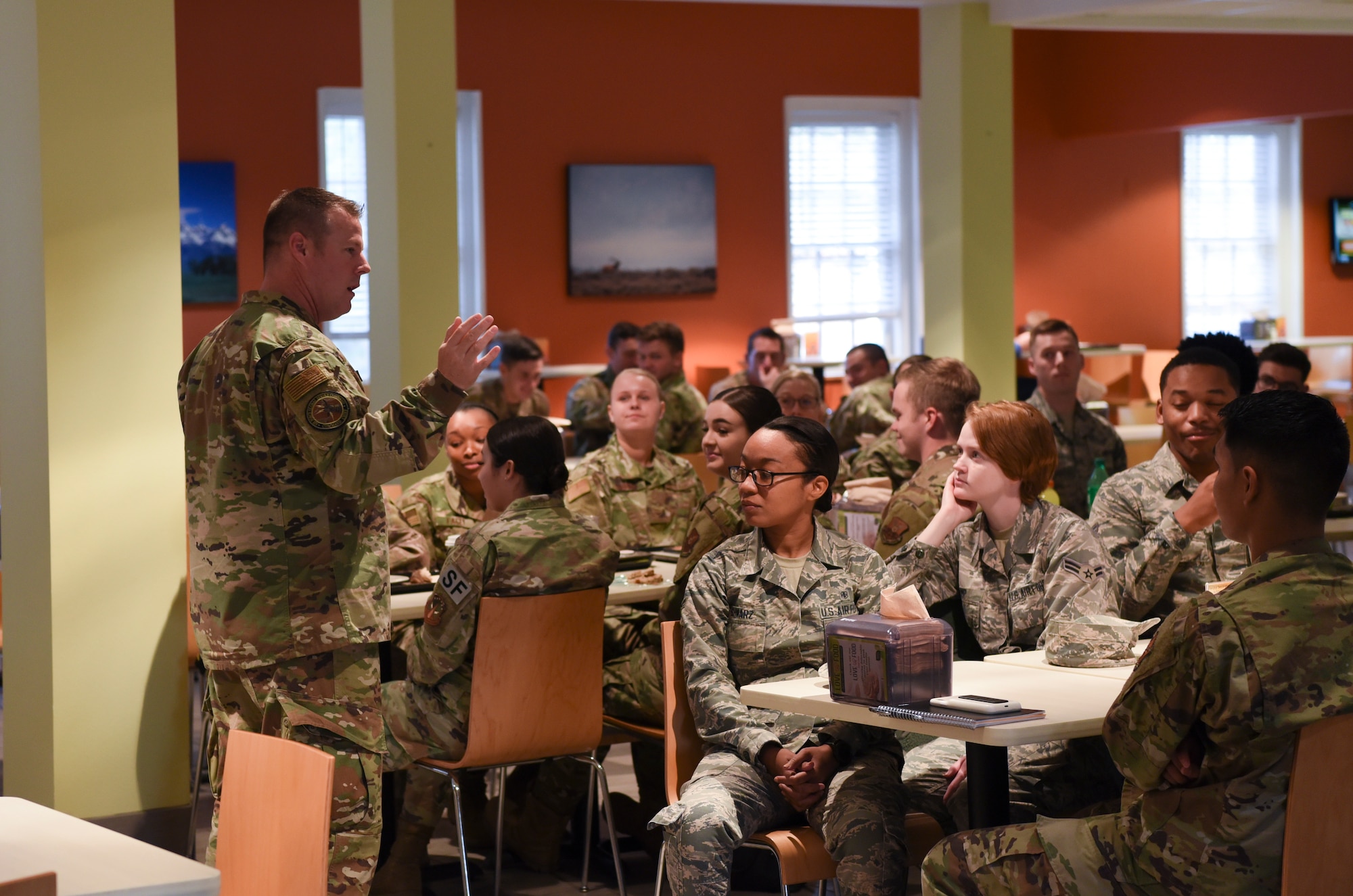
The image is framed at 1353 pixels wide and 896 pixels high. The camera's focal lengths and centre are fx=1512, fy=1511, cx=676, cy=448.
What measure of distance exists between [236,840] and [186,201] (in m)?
8.44

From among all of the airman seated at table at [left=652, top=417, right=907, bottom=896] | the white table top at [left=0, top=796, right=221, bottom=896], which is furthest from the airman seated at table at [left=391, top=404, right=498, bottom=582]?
the white table top at [left=0, top=796, right=221, bottom=896]

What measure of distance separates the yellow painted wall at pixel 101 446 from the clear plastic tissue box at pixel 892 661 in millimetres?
2315

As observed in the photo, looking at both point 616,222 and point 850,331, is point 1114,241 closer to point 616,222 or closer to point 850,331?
point 850,331

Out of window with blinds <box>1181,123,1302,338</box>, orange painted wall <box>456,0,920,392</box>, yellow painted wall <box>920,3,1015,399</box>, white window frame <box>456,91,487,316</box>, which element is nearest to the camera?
yellow painted wall <box>920,3,1015,399</box>

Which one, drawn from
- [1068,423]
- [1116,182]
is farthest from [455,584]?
[1116,182]

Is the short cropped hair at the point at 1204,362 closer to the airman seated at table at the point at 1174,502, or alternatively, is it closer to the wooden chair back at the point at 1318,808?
the airman seated at table at the point at 1174,502

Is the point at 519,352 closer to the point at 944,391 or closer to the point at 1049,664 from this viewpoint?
the point at 944,391

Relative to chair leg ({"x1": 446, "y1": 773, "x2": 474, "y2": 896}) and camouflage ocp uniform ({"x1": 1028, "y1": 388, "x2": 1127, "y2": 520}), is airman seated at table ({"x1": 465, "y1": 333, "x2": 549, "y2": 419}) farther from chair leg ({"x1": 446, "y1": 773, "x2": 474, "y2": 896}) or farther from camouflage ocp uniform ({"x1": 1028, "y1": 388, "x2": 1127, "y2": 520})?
chair leg ({"x1": 446, "y1": 773, "x2": 474, "y2": 896})

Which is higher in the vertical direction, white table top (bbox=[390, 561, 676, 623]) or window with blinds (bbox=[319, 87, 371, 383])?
window with blinds (bbox=[319, 87, 371, 383])

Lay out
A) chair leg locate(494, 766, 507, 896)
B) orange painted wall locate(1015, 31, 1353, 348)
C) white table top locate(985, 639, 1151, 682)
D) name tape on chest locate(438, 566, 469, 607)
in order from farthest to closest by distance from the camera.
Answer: orange painted wall locate(1015, 31, 1353, 348), chair leg locate(494, 766, 507, 896), name tape on chest locate(438, 566, 469, 607), white table top locate(985, 639, 1151, 682)

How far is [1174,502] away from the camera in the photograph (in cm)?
396

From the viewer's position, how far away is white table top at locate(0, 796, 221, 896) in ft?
6.68

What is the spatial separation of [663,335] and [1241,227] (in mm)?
8245

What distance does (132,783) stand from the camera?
4348mm
